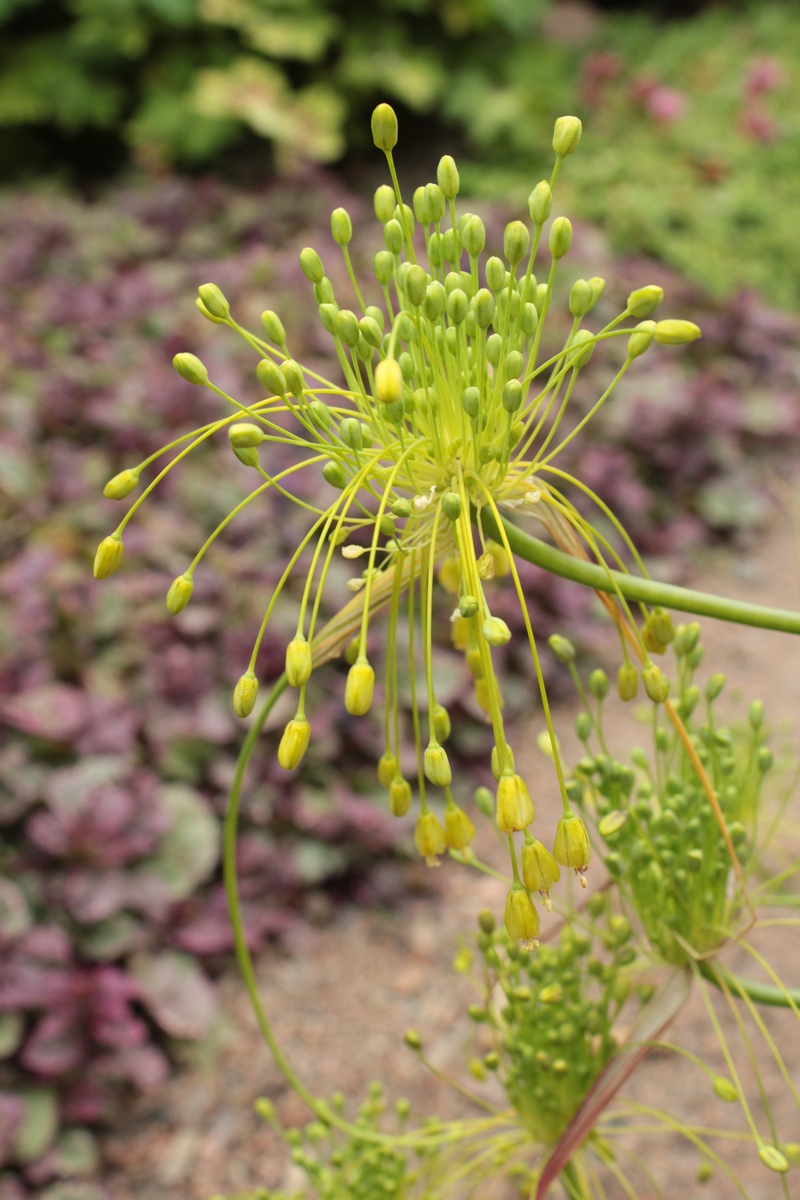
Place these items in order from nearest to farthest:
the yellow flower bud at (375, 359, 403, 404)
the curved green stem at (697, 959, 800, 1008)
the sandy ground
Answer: the yellow flower bud at (375, 359, 403, 404)
the curved green stem at (697, 959, 800, 1008)
the sandy ground

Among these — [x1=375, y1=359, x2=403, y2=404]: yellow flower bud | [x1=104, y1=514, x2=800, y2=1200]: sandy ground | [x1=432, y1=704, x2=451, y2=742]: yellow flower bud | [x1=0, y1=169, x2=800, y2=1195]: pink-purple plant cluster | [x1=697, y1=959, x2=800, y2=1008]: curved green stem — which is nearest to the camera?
[x1=375, y1=359, x2=403, y2=404]: yellow flower bud

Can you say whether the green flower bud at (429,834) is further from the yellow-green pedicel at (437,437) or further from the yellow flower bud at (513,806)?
the yellow flower bud at (513,806)

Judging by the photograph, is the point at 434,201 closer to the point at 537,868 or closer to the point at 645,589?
the point at 645,589

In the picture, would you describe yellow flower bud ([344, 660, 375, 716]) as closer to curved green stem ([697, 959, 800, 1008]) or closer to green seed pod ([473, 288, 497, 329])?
green seed pod ([473, 288, 497, 329])

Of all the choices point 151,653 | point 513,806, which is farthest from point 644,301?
point 151,653

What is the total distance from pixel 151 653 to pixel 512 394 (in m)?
1.73

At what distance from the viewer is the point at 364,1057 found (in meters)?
1.81

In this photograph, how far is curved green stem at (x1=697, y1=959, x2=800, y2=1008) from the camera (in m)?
0.87

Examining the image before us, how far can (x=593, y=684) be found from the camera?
36.7 inches

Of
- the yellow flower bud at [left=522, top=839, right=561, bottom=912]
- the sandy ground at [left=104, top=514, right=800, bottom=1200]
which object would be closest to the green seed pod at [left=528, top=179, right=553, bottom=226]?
the yellow flower bud at [left=522, top=839, right=561, bottom=912]

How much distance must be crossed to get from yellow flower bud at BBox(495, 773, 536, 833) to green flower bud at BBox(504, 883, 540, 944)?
52mm

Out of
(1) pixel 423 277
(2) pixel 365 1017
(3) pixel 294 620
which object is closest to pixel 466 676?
(3) pixel 294 620

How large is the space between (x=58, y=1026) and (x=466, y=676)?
1134mm

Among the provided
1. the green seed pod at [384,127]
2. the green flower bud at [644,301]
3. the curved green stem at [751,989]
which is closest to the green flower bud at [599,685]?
the curved green stem at [751,989]
